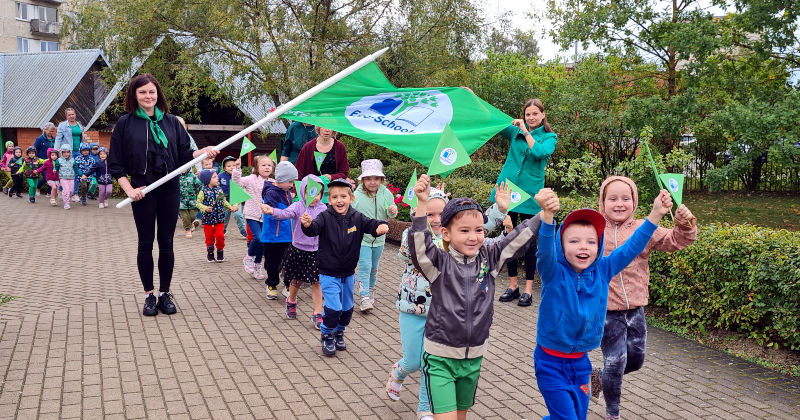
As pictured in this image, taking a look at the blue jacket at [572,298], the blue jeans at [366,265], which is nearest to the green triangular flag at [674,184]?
the blue jacket at [572,298]

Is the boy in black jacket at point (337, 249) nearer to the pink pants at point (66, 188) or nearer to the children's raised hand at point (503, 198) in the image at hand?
the children's raised hand at point (503, 198)

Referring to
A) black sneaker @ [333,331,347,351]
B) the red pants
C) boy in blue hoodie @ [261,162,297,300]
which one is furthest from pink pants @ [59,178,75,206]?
black sneaker @ [333,331,347,351]

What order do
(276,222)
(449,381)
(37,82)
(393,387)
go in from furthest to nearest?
(37,82)
(276,222)
(393,387)
(449,381)

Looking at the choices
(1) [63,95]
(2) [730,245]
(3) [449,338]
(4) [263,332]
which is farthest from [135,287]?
(1) [63,95]

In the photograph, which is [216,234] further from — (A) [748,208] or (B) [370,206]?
(A) [748,208]

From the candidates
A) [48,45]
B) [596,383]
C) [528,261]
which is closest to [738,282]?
[528,261]

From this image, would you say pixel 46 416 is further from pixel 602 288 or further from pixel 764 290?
pixel 764 290

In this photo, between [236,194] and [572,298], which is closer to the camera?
[572,298]

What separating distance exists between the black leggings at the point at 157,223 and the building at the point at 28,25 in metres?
57.9

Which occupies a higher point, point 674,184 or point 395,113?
point 395,113

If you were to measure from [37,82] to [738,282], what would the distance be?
104 ft

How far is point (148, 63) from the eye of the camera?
1789cm

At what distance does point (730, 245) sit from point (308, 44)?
1078 cm

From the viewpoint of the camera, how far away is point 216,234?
33.0 ft
